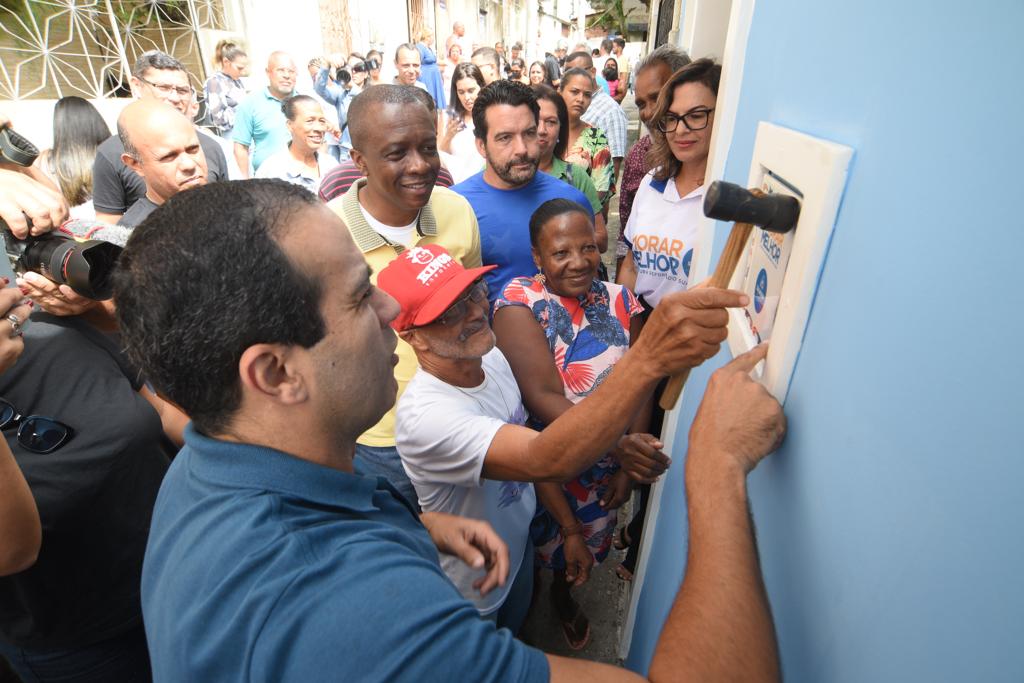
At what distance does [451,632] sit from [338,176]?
284 centimetres

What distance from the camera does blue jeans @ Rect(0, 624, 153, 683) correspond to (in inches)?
54.6

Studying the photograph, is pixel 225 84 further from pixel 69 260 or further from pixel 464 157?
pixel 69 260

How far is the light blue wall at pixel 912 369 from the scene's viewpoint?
404mm

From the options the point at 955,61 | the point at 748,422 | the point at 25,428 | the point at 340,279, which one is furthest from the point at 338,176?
the point at 955,61

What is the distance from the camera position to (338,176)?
10.0 ft

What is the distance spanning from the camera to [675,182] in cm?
229

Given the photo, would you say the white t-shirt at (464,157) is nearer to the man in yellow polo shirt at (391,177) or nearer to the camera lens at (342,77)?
the man in yellow polo shirt at (391,177)

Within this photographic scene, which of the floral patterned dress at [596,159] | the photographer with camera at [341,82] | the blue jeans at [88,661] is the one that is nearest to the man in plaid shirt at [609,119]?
the floral patterned dress at [596,159]

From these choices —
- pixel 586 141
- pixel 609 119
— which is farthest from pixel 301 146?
pixel 609 119

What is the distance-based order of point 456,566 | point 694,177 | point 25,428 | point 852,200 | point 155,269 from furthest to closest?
point 694,177 < point 456,566 < point 25,428 < point 155,269 < point 852,200

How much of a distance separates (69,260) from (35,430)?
39cm

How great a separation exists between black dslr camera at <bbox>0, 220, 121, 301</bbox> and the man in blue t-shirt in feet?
4.72

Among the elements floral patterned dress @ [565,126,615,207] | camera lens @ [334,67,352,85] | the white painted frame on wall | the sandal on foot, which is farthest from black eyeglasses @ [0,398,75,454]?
camera lens @ [334,67,352,85]

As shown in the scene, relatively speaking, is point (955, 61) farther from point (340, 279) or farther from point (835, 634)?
point (340, 279)
